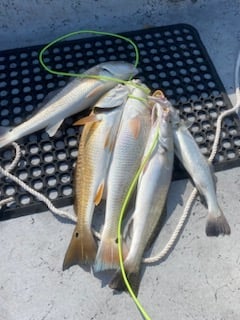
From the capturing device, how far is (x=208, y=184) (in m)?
1.85

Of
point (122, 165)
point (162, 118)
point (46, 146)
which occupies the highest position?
point (162, 118)

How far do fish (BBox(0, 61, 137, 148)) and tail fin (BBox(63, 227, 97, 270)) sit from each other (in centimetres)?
57

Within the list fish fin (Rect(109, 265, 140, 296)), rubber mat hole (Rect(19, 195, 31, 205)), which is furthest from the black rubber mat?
fish fin (Rect(109, 265, 140, 296))

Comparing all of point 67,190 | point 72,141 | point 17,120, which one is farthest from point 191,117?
point 17,120

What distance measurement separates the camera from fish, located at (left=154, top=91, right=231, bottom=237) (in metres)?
1.79

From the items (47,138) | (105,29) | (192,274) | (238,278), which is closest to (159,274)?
(192,274)

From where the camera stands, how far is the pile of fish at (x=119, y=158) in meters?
1.67

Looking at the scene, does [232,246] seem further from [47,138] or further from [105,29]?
[105,29]

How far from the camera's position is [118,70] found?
218 centimetres

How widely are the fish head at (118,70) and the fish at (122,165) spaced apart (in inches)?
3.9

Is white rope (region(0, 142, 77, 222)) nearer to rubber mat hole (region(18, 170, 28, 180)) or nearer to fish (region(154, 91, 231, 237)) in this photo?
rubber mat hole (region(18, 170, 28, 180))

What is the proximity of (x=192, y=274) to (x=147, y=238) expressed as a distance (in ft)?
0.69

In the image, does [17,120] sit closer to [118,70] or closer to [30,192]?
[30,192]

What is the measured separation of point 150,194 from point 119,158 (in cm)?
20
